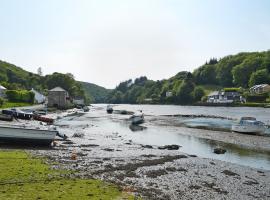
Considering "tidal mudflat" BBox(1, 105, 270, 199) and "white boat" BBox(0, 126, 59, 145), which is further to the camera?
"white boat" BBox(0, 126, 59, 145)

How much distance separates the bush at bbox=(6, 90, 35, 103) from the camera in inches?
4830

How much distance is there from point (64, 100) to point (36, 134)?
116 m

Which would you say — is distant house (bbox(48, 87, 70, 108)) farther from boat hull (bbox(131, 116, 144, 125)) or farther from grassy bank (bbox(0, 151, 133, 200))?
grassy bank (bbox(0, 151, 133, 200))

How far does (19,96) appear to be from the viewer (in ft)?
412

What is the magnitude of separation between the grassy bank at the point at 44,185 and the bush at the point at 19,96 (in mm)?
103136

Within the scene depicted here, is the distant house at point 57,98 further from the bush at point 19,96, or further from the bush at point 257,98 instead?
the bush at point 257,98

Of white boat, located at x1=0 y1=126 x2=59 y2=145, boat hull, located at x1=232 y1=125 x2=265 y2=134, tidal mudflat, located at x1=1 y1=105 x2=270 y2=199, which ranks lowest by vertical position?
tidal mudflat, located at x1=1 y1=105 x2=270 y2=199

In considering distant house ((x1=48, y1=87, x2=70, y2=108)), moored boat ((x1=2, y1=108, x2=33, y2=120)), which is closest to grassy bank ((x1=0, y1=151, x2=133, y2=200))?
moored boat ((x1=2, y1=108, x2=33, y2=120))

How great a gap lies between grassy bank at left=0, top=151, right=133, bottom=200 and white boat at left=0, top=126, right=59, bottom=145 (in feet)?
43.3

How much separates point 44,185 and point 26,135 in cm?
2098

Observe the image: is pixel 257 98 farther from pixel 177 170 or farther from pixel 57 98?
pixel 177 170

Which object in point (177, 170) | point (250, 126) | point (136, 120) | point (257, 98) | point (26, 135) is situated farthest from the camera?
point (257, 98)

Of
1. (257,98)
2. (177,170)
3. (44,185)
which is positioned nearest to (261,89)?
(257,98)

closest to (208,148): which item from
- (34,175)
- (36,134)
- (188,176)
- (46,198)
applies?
(188,176)
